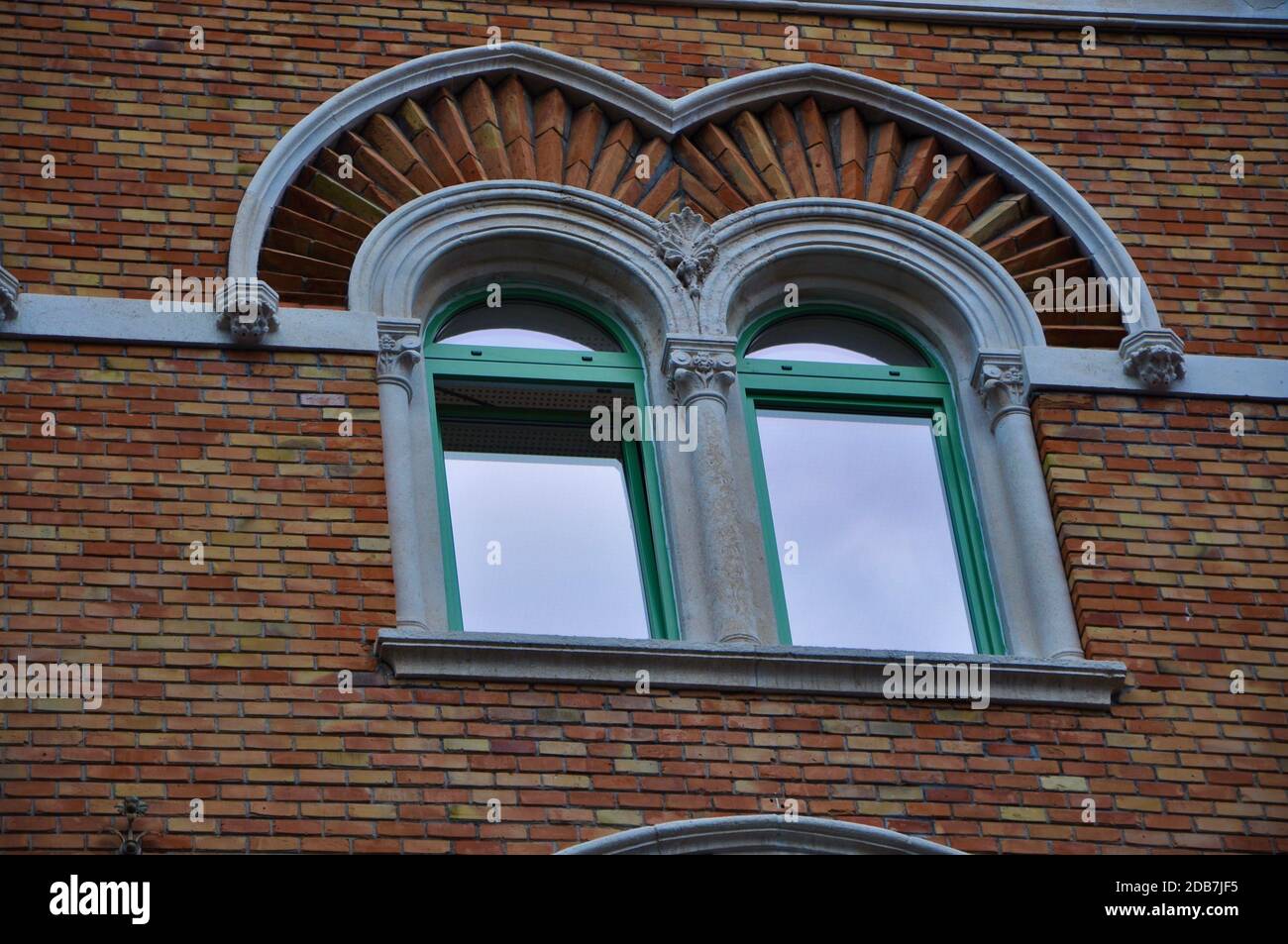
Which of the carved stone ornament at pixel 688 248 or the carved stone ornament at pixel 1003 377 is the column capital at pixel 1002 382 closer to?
the carved stone ornament at pixel 1003 377

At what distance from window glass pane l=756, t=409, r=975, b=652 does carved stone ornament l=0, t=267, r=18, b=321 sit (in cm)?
317

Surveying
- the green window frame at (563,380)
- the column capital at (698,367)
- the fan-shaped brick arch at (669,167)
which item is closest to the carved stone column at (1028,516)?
the fan-shaped brick arch at (669,167)

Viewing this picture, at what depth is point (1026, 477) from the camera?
11797 millimetres

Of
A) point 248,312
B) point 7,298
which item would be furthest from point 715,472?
point 7,298

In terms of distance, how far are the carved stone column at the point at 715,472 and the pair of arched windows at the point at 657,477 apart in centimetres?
12

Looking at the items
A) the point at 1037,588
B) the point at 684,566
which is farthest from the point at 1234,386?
the point at 684,566

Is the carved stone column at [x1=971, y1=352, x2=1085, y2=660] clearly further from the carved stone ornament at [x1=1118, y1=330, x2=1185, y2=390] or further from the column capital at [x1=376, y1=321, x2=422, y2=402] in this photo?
the column capital at [x1=376, y1=321, x2=422, y2=402]

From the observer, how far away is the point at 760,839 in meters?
10.3

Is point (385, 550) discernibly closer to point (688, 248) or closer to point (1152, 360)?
point (688, 248)

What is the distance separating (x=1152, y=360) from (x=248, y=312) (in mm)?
3870
